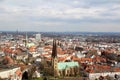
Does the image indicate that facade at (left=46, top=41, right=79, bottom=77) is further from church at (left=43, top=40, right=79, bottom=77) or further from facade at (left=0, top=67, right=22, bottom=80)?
facade at (left=0, top=67, right=22, bottom=80)

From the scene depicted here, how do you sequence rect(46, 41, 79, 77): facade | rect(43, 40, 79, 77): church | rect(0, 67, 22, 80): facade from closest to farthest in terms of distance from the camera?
rect(0, 67, 22, 80): facade
rect(43, 40, 79, 77): church
rect(46, 41, 79, 77): facade

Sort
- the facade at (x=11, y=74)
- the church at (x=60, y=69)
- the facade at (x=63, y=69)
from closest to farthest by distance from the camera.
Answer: the facade at (x=11, y=74) < the church at (x=60, y=69) < the facade at (x=63, y=69)

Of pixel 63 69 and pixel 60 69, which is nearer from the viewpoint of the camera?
pixel 60 69

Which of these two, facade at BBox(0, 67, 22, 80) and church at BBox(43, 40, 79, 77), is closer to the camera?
facade at BBox(0, 67, 22, 80)

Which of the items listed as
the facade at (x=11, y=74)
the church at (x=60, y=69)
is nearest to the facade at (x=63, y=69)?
the church at (x=60, y=69)

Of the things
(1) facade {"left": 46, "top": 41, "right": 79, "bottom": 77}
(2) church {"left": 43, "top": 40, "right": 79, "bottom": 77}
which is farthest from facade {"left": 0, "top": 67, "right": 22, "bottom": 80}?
(1) facade {"left": 46, "top": 41, "right": 79, "bottom": 77}

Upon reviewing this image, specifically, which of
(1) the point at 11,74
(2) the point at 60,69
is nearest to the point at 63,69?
(2) the point at 60,69

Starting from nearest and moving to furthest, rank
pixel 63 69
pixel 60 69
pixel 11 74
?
pixel 11 74 < pixel 60 69 < pixel 63 69

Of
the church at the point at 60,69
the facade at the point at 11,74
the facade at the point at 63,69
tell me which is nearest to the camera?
the facade at the point at 11,74

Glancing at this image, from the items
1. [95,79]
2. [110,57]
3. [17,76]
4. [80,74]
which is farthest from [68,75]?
[110,57]

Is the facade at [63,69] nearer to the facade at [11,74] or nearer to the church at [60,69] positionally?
the church at [60,69]

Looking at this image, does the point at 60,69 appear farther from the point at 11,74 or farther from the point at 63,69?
the point at 11,74

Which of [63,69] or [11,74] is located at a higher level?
[11,74]

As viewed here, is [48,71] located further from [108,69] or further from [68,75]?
[108,69]
